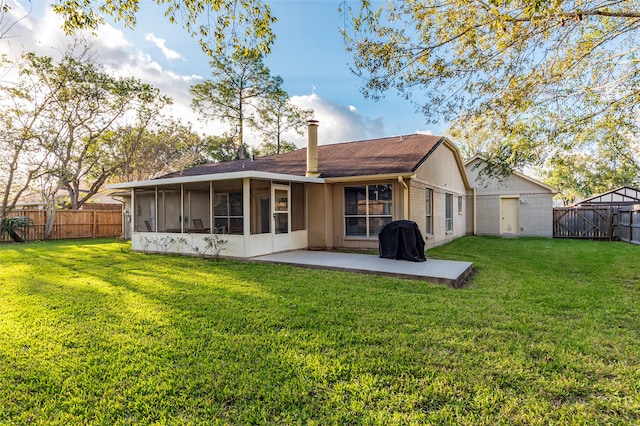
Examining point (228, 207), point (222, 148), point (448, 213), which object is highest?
point (222, 148)

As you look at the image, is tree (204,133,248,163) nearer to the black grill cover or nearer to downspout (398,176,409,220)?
downspout (398,176,409,220)

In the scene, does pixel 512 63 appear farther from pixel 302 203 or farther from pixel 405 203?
pixel 302 203

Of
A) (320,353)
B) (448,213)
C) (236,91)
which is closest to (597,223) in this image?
(448,213)

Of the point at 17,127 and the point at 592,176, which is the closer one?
the point at 17,127

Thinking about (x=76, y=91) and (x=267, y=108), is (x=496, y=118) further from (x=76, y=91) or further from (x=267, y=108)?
(x=267, y=108)

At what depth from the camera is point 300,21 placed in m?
6.85

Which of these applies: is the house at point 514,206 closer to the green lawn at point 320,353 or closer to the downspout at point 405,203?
the downspout at point 405,203

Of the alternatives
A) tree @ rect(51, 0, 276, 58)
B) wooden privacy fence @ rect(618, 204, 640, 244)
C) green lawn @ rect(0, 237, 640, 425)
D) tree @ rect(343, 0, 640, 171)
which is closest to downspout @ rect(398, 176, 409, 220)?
tree @ rect(343, 0, 640, 171)

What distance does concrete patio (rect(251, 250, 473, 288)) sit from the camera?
6.39 meters

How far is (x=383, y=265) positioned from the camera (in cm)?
747

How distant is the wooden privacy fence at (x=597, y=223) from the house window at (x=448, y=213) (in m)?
5.82

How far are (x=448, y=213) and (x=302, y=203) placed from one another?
6813 mm

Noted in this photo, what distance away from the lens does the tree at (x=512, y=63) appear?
592cm

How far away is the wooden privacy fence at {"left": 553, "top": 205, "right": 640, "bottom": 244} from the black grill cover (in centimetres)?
1104
